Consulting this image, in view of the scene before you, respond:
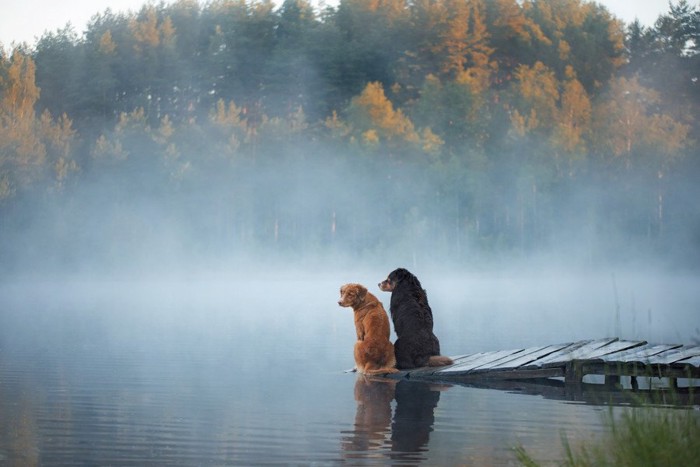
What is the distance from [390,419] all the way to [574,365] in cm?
285

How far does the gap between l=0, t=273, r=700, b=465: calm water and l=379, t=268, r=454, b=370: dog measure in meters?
0.54

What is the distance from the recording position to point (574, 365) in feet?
39.7

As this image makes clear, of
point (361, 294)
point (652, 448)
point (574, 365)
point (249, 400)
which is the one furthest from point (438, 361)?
point (652, 448)

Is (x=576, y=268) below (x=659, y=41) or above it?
below

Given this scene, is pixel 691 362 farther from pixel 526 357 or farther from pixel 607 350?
pixel 526 357

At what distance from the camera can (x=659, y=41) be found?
73.9 meters

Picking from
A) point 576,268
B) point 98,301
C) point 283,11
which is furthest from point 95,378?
point 283,11

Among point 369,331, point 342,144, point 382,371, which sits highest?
point 342,144

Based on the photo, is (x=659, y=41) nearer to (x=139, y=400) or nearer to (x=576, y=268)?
(x=576, y=268)

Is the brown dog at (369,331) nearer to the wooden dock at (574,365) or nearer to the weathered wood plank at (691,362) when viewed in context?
the wooden dock at (574,365)

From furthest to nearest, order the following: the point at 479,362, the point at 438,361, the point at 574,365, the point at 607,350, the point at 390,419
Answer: the point at 479,362, the point at 438,361, the point at 607,350, the point at 574,365, the point at 390,419

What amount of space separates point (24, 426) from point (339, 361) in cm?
682

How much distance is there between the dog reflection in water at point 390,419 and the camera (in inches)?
334

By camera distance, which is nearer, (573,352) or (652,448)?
(652,448)
